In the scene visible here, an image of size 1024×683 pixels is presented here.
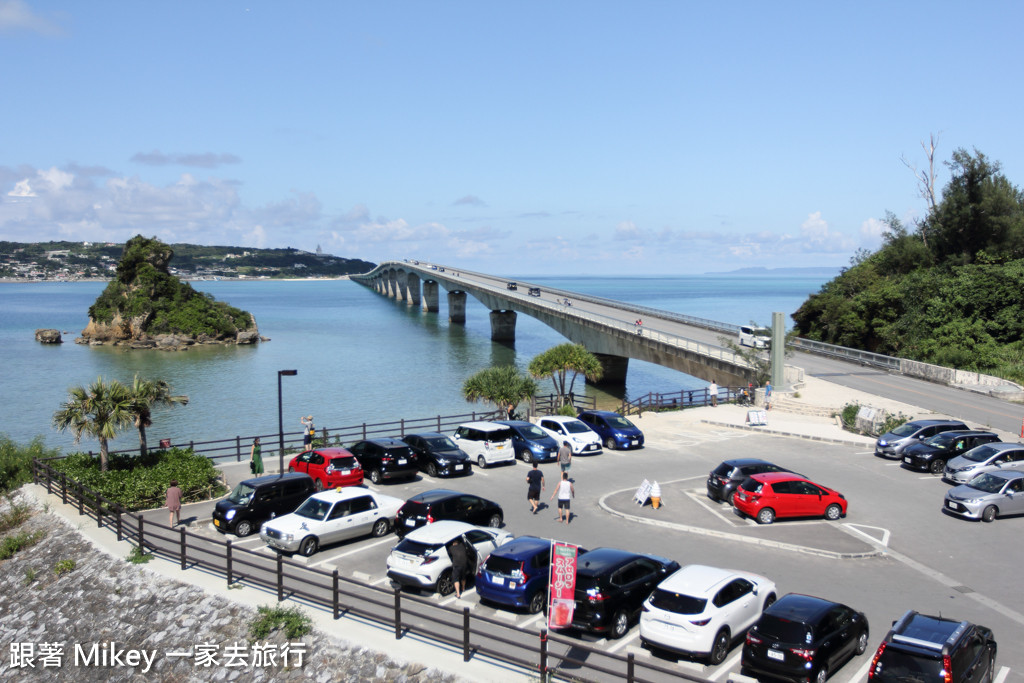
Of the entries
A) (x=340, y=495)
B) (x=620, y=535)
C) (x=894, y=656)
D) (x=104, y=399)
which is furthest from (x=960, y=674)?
(x=104, y=399)

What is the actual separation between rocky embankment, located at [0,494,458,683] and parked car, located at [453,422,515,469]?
12145mm

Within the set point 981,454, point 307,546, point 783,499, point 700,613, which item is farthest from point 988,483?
point 307,546

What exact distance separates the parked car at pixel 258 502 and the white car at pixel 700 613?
10575mm

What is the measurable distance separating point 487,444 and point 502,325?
2980 inches

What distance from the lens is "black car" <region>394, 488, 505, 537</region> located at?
17.4 meters

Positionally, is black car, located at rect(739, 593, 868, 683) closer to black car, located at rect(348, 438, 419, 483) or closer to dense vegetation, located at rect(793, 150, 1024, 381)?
black car, located at rect(348, 438, 419, 483)

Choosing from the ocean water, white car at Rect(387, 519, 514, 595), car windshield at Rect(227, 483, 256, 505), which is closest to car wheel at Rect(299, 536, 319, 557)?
car windshield at Rect(227, 483, 256, 505)

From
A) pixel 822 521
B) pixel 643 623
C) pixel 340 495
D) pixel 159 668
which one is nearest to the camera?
pixel 643 623

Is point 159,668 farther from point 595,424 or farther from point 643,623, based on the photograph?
point 595,424

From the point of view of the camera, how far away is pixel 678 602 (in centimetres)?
1190

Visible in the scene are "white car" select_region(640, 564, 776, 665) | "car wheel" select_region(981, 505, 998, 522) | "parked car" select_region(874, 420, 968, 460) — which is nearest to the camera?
"white car" select_region(640, 564, 776, 665)

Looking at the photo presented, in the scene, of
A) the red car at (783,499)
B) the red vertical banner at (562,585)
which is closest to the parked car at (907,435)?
the red car at (783,499)

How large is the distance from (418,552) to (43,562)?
10947 millimetres

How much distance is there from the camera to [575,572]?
12422 millimetres
